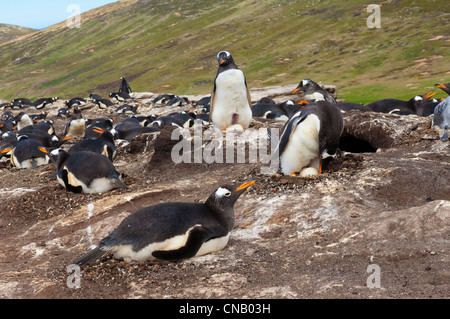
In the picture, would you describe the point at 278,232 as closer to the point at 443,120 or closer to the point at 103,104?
the point at 443,120

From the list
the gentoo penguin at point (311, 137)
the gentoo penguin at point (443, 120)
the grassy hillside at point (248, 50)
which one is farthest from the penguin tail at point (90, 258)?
the grassy hillside at point (248, 50)

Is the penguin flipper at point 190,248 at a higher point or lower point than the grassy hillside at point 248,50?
higher

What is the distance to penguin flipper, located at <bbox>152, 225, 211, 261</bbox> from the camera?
4.67 metres

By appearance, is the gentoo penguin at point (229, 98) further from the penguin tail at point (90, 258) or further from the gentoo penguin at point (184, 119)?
the gentoo penguin at point (184, 119)

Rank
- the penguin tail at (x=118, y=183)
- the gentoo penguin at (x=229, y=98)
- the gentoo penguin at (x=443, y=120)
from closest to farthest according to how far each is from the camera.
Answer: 1. the penguin tail at (x=118, y=183)
2. the gentoo penguin at (x=443, y=120)
3. the gentoo penguin at (x=229, y=98)

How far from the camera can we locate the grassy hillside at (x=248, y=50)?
37.5 metres

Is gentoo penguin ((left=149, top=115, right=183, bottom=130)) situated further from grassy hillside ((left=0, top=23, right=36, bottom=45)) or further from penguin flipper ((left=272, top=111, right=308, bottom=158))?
grassy hillside ((left=0, top=23, right=36, bottom=45))

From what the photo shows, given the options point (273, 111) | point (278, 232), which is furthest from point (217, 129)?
point (273, 111)

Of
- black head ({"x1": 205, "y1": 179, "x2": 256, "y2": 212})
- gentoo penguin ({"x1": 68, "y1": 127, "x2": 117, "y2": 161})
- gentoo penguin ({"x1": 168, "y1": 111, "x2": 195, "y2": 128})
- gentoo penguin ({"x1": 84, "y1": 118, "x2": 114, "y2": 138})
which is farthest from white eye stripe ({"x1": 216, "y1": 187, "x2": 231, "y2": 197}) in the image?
gentoo penguin ({"x1": 168, "y1": 111, "x2": 195, "y2": 128})

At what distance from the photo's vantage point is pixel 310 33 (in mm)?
55219

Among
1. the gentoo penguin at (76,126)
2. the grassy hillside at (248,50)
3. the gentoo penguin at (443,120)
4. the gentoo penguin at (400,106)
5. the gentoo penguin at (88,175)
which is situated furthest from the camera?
the grassy hillside at (248,50)

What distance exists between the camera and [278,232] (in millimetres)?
5434

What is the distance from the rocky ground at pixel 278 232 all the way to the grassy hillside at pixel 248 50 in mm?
18086

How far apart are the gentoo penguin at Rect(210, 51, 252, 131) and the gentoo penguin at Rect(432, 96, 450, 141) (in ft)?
12.1
